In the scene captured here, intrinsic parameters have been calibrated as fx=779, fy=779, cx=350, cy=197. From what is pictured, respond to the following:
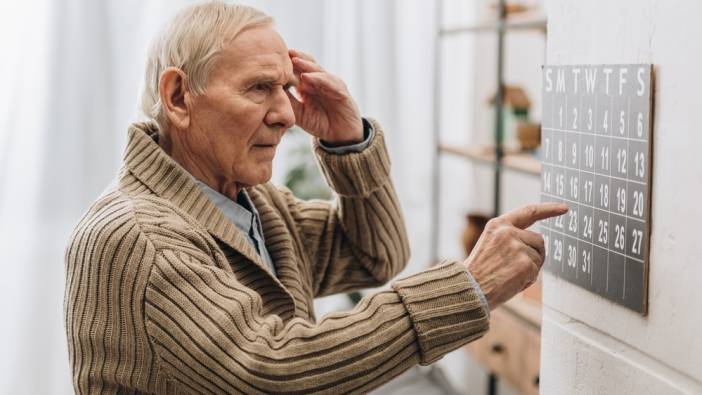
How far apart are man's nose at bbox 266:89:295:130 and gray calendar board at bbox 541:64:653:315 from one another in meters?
0.40

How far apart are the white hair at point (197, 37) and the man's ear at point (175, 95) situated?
0.01m

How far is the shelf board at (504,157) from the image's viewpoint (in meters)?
2.35

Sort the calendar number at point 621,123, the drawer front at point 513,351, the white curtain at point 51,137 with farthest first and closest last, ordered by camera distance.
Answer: the drawer front at point 513,351 → the white curtain at point 51,137 → the calendar number at point 621,123

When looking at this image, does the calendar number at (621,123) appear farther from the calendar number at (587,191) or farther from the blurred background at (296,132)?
the blurred background at (296,132)

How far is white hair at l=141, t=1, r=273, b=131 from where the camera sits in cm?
116

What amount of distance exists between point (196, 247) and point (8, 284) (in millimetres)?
1400

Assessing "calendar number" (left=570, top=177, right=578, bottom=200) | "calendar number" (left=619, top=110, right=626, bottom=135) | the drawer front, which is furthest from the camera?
the drawer front

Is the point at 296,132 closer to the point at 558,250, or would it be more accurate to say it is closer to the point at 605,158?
the point at 558,250

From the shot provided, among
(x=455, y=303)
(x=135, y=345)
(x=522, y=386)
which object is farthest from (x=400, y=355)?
(x=522, y=386)

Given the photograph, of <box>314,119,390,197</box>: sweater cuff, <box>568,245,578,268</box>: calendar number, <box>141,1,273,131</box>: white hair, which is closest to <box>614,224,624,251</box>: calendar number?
<box>568,245,578,268</box>: calendar number

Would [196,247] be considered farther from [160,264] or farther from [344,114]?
[344,114]

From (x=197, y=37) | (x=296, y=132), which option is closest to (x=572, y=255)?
(x=197, y=37)

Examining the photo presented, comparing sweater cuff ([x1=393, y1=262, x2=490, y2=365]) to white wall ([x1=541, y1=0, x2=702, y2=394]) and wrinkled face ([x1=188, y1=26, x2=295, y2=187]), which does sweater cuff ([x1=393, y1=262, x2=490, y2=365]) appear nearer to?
white wall ([x1=541, y1=0, x2=702, y2=394])

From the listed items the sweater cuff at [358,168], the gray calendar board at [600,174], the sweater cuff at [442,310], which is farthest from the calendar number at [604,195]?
the sweater cuff at [358,168]
